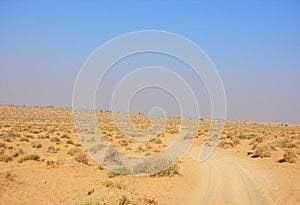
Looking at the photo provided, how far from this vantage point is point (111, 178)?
547 inches

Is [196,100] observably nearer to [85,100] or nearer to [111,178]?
[85,100]

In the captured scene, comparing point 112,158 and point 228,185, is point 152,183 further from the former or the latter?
point 112,158

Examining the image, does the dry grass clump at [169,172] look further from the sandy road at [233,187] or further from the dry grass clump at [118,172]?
the dry grass clump at [118,172]

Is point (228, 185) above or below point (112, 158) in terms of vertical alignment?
below

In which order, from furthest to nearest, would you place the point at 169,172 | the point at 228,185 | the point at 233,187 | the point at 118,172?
the point at 169,172
the point at 118,172
the point at 228,185
the point at 233,187

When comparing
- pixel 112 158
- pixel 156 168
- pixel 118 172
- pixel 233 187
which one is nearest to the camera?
pixel 233 187

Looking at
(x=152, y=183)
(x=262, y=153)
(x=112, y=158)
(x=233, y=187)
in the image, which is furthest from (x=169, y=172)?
(x=262, y=153)

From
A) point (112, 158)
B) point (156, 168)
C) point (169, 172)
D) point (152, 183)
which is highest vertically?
point (112, 158)

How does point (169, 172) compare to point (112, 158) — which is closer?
point (169, 172)

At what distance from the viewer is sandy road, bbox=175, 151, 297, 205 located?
11.1m

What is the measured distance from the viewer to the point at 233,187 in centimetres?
1297

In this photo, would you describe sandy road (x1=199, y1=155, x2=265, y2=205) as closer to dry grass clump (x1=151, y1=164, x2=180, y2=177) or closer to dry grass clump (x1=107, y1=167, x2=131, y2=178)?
dry grass clump (x1=151, y1=164, x2=180, y2=177)

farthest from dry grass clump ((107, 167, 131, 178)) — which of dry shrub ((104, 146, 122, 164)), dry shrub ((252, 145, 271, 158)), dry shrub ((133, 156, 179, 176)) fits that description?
dry shrub ((252, 145, 271, 158))

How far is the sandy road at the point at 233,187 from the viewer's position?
11148 mm
